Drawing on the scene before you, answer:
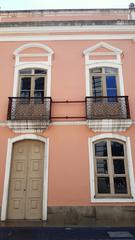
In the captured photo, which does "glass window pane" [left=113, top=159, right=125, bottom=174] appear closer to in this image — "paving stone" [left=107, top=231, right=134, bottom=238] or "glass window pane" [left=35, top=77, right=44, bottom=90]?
"paving stone" [left=107, top=231, right=134, bottom=238]

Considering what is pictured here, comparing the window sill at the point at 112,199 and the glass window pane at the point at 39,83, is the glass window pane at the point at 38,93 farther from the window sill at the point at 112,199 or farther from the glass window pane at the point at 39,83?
the window sill at the point at 112,199

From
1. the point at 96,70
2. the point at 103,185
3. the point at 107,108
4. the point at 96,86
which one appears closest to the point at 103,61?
the point at 96,70

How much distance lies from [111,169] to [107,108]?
2315 mm

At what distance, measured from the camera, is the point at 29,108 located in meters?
8.30

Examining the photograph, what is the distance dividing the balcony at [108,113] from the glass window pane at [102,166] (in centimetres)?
119

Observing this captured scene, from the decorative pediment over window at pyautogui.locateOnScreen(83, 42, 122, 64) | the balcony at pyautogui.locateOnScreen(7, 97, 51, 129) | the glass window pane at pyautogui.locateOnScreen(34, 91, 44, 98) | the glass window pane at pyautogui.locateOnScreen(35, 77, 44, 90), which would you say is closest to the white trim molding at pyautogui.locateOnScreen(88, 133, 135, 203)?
the balcony at pyautogui.locateOnScreen(7, 97, 51, 129)

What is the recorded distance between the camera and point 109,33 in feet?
31.4

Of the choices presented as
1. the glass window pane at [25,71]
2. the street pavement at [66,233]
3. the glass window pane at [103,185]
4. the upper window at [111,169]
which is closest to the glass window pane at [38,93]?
the glass window pane at [25,71]

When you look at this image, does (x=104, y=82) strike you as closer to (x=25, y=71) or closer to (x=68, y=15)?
(x=25, y=71)

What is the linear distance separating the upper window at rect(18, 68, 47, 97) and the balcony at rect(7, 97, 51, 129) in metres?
0.41

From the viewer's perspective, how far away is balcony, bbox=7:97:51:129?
7.96 m

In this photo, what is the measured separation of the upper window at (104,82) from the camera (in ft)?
28.6

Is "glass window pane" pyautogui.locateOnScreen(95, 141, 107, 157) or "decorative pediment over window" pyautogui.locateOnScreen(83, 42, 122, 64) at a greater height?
"decorative pediment over window" pyautogui.locateOnScreen(83, 42, 122, 64)

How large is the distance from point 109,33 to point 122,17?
1.44m
